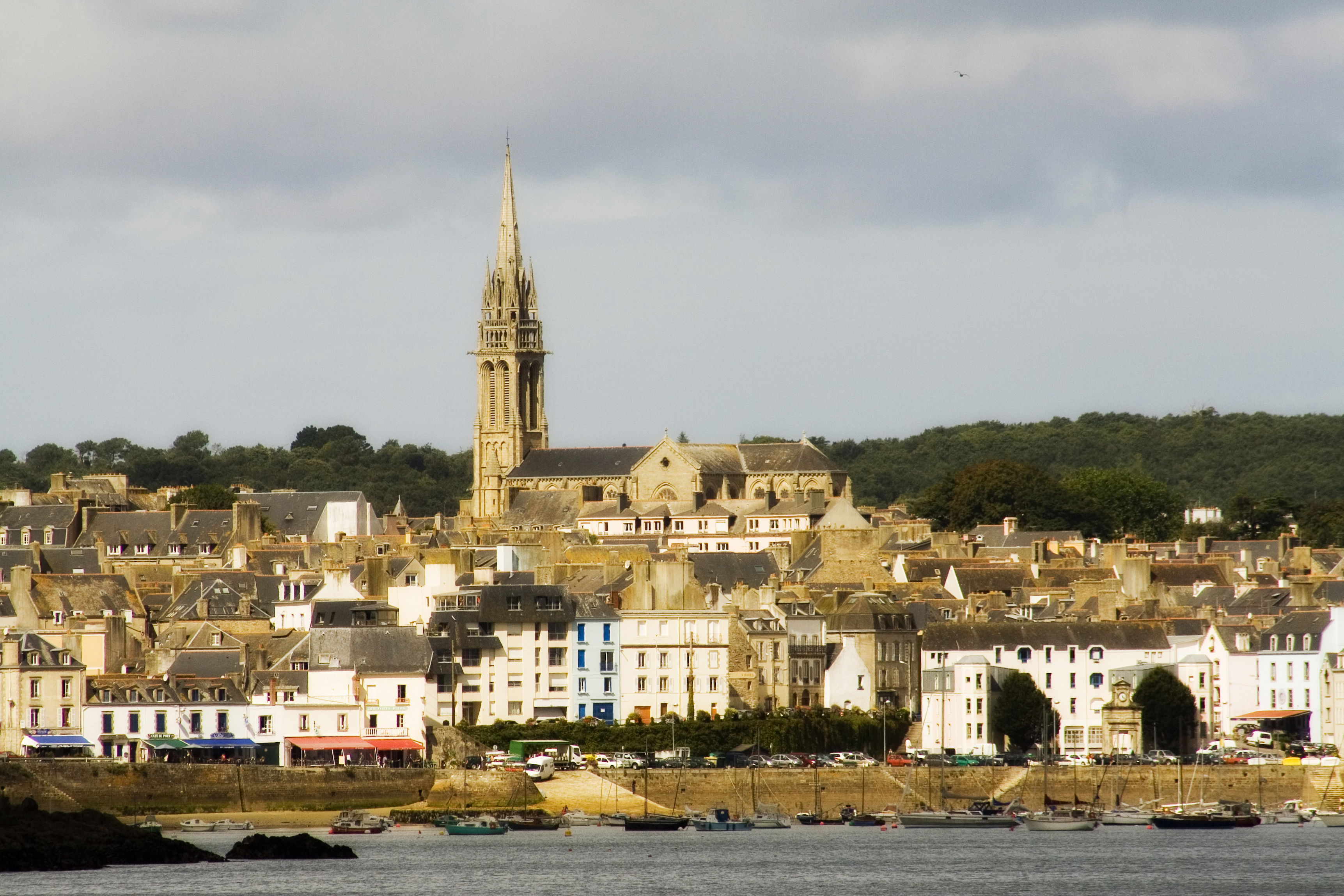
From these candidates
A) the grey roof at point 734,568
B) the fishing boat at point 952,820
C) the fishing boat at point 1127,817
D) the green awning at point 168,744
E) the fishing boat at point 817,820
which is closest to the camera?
the green awning at point 168,744

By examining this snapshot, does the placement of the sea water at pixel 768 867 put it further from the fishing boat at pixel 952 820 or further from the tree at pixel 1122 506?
the tree at pixel 1122 506

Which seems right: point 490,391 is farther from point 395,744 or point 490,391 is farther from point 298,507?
point 395,744

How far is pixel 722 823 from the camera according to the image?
86.1 metres

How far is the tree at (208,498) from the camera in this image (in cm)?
15512

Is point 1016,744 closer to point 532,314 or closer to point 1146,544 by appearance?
point 1146,544

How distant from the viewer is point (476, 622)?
305 feet

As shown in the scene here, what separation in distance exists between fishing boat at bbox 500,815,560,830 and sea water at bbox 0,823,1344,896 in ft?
1.06

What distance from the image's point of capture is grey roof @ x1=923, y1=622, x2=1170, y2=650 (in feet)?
330

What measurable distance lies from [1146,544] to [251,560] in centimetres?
5401

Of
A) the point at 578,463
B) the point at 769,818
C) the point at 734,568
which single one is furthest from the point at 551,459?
the point at 769,818

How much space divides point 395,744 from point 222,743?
5.45 m

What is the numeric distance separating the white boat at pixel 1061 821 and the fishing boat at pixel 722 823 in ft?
28.4

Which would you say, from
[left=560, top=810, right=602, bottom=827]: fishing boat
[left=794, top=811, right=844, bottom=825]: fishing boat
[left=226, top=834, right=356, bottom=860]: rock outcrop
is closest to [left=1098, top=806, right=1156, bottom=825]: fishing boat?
[left=794, top=811, right=844, bottom=825]: fishing boat

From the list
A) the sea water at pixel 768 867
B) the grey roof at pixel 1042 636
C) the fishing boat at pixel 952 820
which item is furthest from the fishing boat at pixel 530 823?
the grey roof at pixel 1042 636
